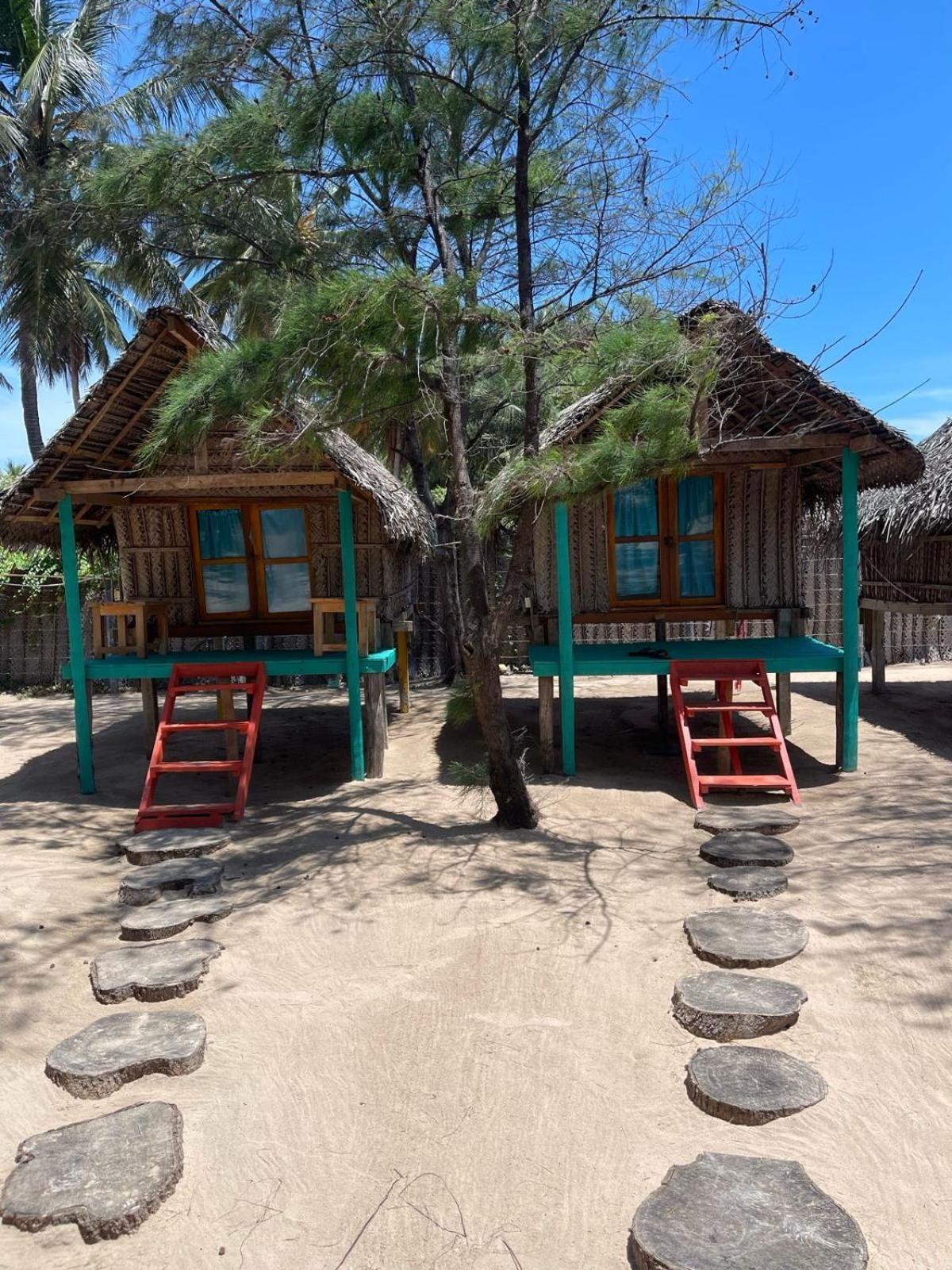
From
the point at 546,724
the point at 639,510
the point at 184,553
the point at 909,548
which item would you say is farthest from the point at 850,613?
the point at 184,553

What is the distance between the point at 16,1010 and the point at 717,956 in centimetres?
321

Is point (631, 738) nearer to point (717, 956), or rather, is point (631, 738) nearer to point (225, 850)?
point (225, 850)

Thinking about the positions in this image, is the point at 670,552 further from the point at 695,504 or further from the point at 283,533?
the point at 283,533

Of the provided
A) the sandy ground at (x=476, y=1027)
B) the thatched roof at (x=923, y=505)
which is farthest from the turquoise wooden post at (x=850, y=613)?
the thatched roof at (x=923, y=505)

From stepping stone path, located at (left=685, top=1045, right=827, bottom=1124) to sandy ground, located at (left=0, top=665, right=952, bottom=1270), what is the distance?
55mm

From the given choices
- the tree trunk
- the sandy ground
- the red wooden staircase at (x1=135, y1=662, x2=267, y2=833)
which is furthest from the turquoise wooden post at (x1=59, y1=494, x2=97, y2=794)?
the tree trunk

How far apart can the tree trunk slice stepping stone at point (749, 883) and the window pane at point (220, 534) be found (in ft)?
21.5

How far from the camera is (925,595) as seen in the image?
11461 millimetres

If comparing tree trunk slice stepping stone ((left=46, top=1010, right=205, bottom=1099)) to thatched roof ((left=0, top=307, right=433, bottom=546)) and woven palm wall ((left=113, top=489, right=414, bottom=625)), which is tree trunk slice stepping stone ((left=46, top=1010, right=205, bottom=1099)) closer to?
thatched roof ((left=0, top=307, right=433, bottom=546))

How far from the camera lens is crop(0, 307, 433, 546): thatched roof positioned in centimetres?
766

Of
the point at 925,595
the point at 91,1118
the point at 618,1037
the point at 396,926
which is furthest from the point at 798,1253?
the point at 925,595

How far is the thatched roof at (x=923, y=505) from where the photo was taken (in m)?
10.4

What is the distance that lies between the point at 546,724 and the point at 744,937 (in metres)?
3.97

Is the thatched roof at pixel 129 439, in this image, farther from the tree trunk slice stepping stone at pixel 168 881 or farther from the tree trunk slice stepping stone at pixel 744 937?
the tree trunk slice stepping stone at pixel 744 937
